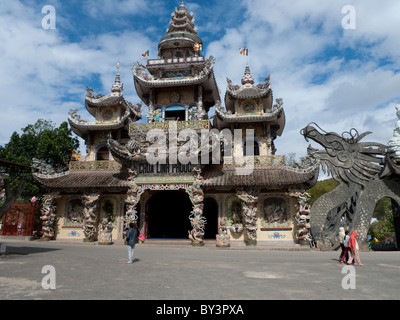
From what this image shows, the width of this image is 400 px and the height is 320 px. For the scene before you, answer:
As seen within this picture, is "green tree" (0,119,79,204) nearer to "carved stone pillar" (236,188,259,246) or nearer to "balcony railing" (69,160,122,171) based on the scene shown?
"balcony railing" (69,160,122,171)

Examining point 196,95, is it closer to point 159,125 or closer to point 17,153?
point 159,125

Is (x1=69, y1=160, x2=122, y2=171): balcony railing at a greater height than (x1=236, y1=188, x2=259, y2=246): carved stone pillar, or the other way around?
(x1=69, y1=160, x2=122, y2=171): balcony railing

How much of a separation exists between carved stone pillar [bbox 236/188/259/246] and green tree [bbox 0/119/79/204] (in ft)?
50.9

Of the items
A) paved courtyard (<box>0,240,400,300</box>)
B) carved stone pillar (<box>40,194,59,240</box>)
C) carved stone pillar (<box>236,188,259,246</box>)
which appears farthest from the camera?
carved stone pillar (<box>40,194,59,240</box>)

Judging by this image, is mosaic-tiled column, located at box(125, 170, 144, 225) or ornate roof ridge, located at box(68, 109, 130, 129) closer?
mosaic-tiled column, located at box(125, 170, 144, 225)

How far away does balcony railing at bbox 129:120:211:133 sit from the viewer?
19312 mm

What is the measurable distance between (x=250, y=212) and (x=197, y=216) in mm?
3199

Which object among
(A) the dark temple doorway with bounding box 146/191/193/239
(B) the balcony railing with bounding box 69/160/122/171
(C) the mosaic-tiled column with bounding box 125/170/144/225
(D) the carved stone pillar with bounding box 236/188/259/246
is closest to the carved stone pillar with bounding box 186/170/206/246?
(D) the carved stone pillar with bounding box 236/188/259/246

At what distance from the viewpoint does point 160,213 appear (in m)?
21.2

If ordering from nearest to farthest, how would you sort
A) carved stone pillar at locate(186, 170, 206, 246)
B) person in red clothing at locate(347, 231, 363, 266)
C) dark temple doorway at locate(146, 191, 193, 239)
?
person in red clothing at locate(347, 231, 363, 266)
carved stone pillar at locate(186, 170, 206, 246)
dark temple doorway at locate(146, 191, 193, 239)

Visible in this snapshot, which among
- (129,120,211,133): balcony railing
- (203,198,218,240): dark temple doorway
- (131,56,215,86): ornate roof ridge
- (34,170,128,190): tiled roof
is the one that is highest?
(131,56,215,86): ornate roof ridge

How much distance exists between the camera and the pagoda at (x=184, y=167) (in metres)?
16.5

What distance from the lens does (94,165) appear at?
780 inches
